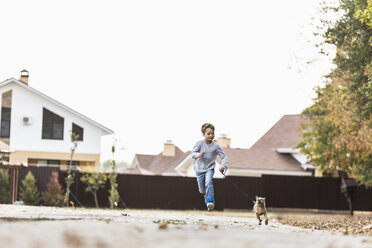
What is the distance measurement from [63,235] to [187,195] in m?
26.7

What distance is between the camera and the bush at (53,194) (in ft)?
91.9

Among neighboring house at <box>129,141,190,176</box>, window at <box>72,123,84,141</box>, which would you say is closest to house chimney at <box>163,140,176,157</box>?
neighboring house at <box>129,141,190,176</box>

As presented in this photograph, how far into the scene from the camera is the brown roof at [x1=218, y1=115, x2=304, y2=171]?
138ft

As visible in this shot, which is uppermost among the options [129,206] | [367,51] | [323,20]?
[323,20]

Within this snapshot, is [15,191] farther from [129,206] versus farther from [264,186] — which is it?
[264,186]

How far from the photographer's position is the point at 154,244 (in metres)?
5.86

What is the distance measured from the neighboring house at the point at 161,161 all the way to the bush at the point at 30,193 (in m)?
28.9

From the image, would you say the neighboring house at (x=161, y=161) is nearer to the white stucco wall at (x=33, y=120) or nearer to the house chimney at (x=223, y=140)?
the house chimney at (x=223, y=140)

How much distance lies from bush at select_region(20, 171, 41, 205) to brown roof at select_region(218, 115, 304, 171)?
51.4 ft

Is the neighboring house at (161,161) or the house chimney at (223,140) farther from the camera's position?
the neighboring house at (161,161)

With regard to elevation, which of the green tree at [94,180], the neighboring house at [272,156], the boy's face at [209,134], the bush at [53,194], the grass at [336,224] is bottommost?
the grass at [336,224]

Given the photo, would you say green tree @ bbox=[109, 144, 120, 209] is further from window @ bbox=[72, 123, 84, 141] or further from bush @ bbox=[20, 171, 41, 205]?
window @ bbox=[72, 123, 84, 141]

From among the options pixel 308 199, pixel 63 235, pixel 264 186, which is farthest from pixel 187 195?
pixel 63 235

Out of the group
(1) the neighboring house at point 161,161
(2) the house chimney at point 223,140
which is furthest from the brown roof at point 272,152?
(1) the neighboring house at point 161,161
